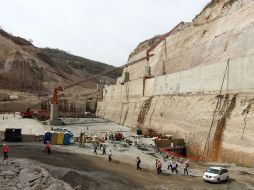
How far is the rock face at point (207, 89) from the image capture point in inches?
1203

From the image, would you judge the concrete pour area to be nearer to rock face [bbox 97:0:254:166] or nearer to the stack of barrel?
the stack of barrel

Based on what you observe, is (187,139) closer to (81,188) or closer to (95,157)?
(95,157)

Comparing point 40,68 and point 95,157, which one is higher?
point 40,68

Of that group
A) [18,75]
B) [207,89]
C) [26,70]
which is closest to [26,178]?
[207,89]

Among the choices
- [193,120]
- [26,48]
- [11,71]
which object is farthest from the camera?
[26,48]

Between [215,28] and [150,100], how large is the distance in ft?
50.9

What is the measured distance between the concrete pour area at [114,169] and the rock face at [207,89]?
3522 millimetres

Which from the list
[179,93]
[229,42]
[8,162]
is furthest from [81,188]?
[229,42]

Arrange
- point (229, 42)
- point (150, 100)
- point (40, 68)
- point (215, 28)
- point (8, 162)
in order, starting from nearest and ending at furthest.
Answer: point (8, 162)
point (229, 42)
point (215, 28)
point (150, 100)
point (40, 68)

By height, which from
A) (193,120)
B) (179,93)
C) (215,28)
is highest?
(215,28)

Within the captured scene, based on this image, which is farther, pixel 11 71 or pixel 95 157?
pixel 11 71

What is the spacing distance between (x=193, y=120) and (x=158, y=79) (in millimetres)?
17260

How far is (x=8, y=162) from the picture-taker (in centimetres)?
2159

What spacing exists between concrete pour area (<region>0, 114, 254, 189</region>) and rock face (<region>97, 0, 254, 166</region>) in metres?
3.52
